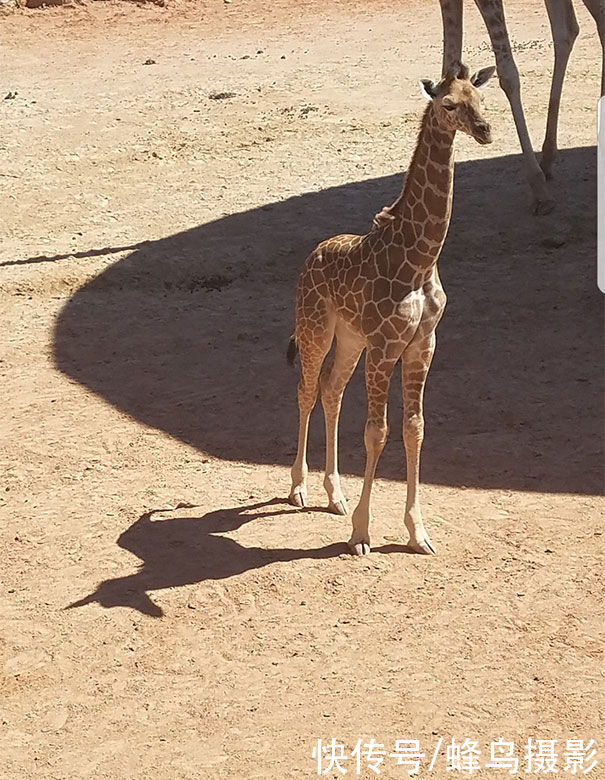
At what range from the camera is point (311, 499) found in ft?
23.1

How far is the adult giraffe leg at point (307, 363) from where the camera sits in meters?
6.49

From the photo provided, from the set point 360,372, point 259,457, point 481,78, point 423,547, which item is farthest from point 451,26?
point 423,547

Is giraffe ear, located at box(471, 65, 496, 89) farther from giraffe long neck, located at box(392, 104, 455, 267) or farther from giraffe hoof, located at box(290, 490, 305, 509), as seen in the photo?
giraffe hoof, located at box(290, 490, 305, 509)

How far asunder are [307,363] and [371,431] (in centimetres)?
63

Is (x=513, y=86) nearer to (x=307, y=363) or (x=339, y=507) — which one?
(x=307, y=363)

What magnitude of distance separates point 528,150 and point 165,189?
362cm

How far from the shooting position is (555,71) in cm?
1200

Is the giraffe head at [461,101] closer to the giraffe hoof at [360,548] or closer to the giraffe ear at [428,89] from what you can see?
the giraffe ear at [428,89]

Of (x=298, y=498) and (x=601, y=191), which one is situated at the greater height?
(x=601, y=191)

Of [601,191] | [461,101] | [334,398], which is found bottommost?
[334,398]

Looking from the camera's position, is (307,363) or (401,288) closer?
(401,288)

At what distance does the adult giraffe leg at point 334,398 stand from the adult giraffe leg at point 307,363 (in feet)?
0.24

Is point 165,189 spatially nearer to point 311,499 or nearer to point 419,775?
point 311,499

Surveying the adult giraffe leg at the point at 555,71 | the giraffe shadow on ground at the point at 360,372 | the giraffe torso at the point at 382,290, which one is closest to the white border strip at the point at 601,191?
the giraffe torso at the point at 382,290
